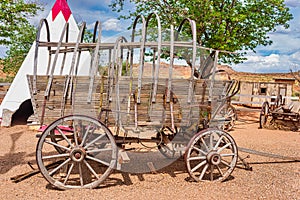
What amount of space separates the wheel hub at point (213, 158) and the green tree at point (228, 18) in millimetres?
5499

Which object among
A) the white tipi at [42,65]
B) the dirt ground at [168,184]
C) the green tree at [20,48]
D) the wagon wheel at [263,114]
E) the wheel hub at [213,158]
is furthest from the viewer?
the green tree at [20,48]

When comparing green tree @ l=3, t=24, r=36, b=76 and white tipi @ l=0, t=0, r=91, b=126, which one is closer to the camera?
white tipi @ l=0, t=0, r=91, b=126

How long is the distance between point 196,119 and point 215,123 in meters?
0.53

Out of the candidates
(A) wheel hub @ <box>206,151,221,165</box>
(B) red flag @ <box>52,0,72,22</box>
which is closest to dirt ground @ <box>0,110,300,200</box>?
(A) wheel hub @ <box>206,151,221,165</box>

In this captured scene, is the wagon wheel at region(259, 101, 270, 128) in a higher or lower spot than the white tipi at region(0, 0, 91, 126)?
lower

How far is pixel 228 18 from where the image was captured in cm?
936

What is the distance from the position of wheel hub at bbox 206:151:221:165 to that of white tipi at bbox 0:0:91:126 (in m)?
4.78

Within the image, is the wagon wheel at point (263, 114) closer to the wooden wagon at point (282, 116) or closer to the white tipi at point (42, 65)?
the wooden wagon at point (282, 116)

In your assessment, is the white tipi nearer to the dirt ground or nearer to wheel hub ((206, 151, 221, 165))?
the dirt ground

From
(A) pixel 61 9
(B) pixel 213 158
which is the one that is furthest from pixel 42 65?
(B) pixel 213 158

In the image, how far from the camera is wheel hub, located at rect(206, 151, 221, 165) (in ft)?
13.1

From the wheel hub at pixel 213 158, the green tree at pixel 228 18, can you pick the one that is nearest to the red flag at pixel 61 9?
the green tree at pixel 228 18

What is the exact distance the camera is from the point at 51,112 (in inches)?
148

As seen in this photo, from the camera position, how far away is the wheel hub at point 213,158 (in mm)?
4004
